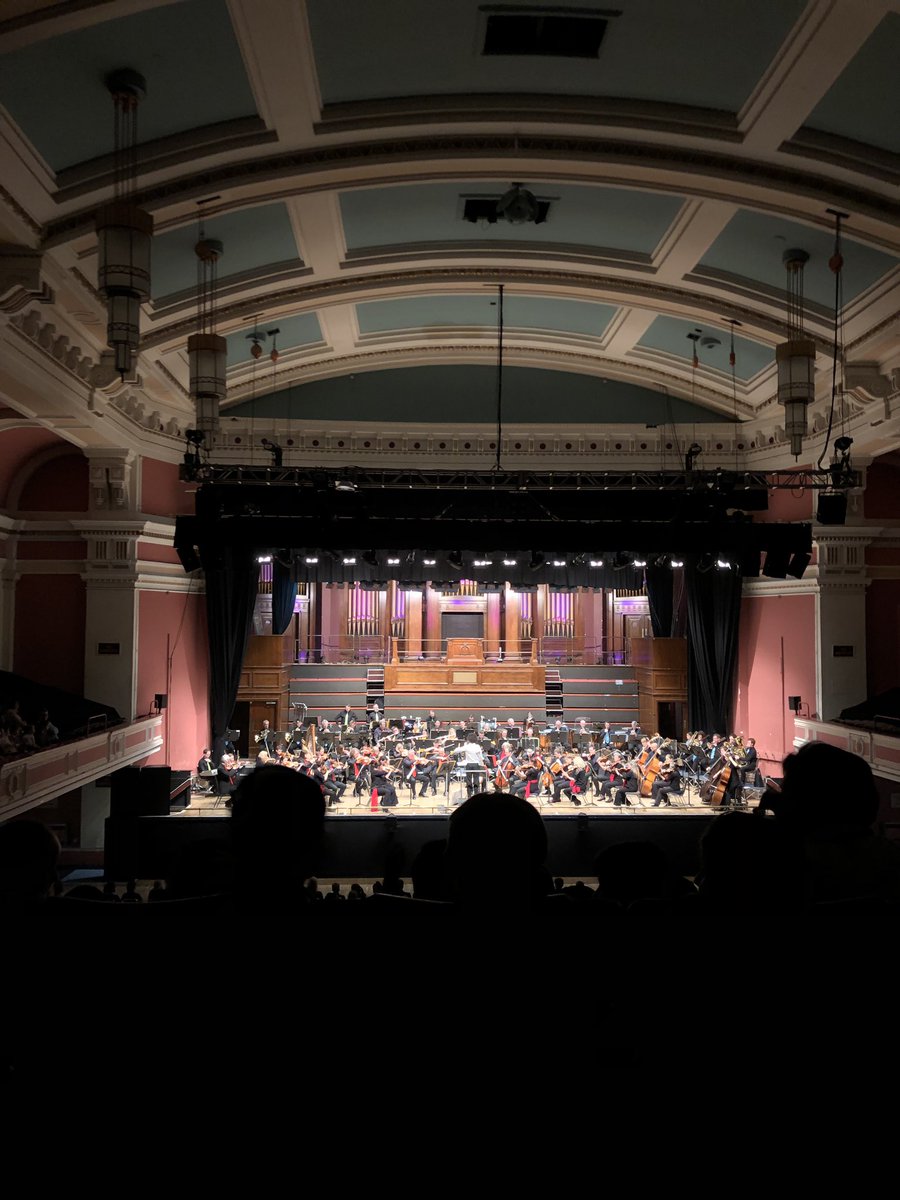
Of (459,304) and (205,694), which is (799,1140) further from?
(205,694)

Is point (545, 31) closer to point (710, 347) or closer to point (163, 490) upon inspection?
point (710, 347)

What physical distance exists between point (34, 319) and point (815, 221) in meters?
6.97

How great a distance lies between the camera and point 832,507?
28.4 feet

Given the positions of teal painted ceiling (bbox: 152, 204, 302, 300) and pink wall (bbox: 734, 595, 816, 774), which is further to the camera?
pink wall (bbox: 734, 595, 816, 774)

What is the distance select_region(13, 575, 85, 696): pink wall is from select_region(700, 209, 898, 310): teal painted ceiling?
8972 millimetres

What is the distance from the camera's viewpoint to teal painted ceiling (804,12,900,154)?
16.8 feet

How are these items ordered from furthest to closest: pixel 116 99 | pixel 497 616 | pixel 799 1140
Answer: pixel 497 616
pixel 116 99
pixel 799 1140

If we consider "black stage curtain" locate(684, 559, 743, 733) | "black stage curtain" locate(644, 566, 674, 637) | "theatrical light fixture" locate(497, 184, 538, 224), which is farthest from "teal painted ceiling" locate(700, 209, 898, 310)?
"black stage curtain" locate(644, 566, 674, 637)

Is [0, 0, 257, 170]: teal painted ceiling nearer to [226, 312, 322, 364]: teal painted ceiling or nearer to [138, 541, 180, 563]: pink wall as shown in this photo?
[226, 312, 322, 364]: teal painted ceiling

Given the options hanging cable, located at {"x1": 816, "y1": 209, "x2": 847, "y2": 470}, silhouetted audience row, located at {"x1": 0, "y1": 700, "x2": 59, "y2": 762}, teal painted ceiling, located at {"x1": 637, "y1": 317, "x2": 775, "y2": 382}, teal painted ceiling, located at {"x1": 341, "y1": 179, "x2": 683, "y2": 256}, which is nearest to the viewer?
hanging cable, located at {"x1": 816, "y1": 209, "x2": 847, "y2": 470}

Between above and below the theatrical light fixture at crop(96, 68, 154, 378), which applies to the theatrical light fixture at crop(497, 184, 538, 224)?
above

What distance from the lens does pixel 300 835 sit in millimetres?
1763

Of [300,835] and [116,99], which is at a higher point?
[116,99]

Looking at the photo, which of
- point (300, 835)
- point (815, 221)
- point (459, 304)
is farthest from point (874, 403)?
point (300, 835)
